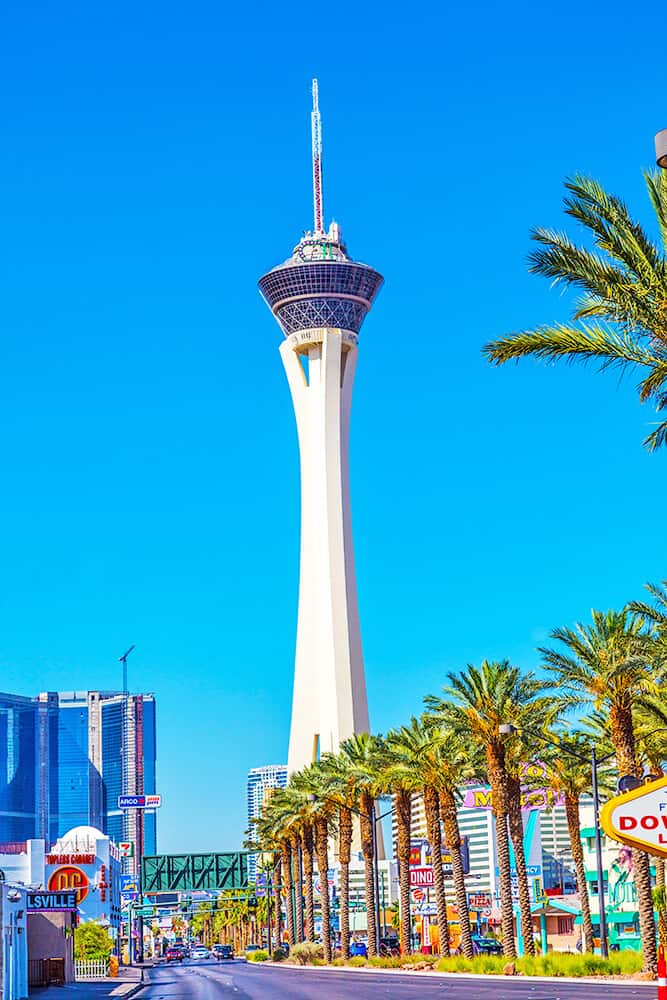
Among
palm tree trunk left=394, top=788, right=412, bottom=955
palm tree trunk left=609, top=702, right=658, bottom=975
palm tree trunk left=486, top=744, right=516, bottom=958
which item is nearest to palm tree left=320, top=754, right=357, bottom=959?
palm tree trunk left=394, top=788, right=412, bottom=955

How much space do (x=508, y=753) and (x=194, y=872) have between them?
9797 cm

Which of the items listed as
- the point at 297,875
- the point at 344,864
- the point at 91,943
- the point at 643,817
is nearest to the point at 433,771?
the point at 344,864

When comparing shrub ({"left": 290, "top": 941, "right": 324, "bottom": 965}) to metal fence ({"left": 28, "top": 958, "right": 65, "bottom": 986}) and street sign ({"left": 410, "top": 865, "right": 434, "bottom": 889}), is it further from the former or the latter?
metal fence ({"left": 28, "top": 958, "right": 65, "bottom": 986})

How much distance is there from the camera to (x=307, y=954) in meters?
95.9

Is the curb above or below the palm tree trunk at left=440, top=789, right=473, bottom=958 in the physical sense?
below

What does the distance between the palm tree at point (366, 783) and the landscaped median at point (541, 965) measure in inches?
355

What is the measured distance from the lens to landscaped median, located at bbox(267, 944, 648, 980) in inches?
1988

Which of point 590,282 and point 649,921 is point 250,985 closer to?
point 649,921

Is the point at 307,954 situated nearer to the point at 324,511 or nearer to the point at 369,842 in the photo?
the point at 369,842

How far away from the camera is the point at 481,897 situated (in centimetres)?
14025

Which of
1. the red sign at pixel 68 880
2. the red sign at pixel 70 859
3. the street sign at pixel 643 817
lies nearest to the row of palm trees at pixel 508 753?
the red sign at pixel 68 880

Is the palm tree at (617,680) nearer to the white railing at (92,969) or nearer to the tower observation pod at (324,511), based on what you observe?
the white railing at (92,969)

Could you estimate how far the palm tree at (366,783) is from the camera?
259ft

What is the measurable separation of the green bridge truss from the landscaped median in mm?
83914
